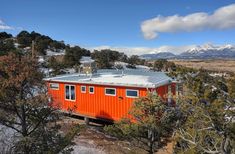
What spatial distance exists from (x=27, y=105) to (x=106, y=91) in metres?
8.45

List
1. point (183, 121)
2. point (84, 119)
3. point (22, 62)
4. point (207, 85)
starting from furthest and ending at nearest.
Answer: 1. point (84, 119)
2. point (183, 121)
3. point (22, 62)
4. point (207, 85)

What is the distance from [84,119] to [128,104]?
3.87 metres

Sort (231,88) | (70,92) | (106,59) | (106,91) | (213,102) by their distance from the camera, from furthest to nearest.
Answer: (106,59)
(70,92)
(106,91)
(213,102)
(231,88)

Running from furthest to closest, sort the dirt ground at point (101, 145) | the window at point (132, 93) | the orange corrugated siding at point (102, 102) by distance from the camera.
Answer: the orange corrugated siding at point (102, 102), the window at point (132, 93), the dirt ground at point (101, 145)

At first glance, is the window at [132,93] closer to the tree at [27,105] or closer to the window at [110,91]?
the window at [110,91]

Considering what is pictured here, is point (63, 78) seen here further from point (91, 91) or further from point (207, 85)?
point (207, 85)

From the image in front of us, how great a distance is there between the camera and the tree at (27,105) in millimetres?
7309

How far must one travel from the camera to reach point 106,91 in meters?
15.9

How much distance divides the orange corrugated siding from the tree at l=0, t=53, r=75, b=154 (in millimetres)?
6367

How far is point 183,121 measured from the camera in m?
10.4

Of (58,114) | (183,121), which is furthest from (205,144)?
(58,114)

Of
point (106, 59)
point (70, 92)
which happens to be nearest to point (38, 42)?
point (106, 59)

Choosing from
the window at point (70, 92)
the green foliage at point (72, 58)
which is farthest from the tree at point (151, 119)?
the green foliage at point (72, 58)

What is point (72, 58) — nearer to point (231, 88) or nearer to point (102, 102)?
point (102, 102)
